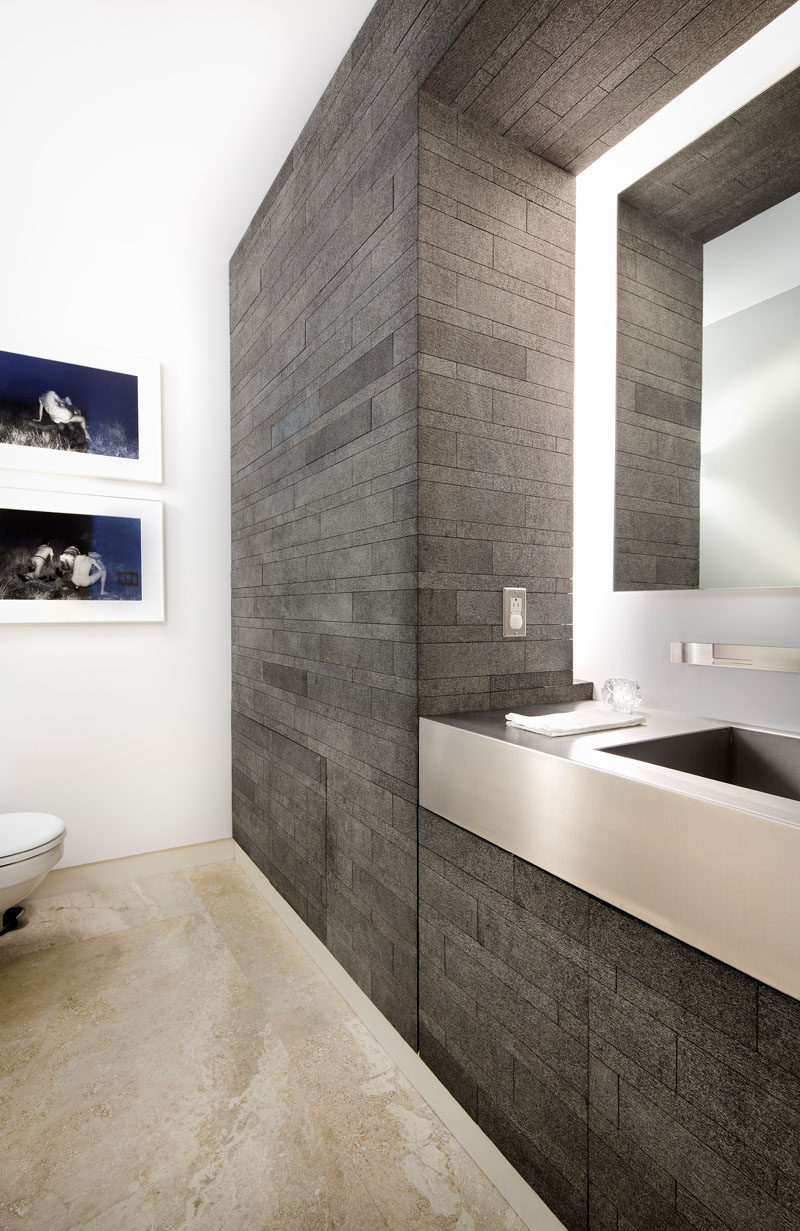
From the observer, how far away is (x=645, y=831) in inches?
34.5

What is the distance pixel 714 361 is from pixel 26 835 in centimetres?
248

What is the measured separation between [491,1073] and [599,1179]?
0.93 ft

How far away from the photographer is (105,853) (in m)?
2.62

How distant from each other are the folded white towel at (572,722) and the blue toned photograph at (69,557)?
1.92 metres

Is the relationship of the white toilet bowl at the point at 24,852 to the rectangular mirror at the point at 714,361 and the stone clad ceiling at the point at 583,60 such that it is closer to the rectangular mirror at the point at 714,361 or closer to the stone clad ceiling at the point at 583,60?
the rectangular mirror at the point at 714,361

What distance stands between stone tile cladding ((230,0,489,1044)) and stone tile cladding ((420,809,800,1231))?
0.76 feet

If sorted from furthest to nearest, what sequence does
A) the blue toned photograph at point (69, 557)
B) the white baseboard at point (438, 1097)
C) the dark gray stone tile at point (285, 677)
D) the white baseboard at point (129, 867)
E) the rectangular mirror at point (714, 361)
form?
the white baseboard at point (129, 867), the blue toned photograph at point (69, 557), the dark gray stone tile at point (285, 677), the rectangular mirror at point (714, 361), the white baseboard at point (438, 1097)

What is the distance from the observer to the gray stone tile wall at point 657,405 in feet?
4.83

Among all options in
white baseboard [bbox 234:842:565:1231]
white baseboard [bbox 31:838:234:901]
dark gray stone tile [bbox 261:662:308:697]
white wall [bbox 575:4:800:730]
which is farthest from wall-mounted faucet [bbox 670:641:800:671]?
white baseboard [bbox 31:838:234:901]

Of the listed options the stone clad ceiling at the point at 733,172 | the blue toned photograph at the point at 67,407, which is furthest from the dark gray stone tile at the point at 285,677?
the stone clad ceiling at the point at 733,172

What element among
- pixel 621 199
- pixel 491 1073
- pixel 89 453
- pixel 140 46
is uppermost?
pixel 140 46

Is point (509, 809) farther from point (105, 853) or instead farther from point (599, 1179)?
point (105, 853)

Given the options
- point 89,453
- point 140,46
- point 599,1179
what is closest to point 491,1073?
point 599,1179

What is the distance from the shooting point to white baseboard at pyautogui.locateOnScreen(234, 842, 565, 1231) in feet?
3.75
